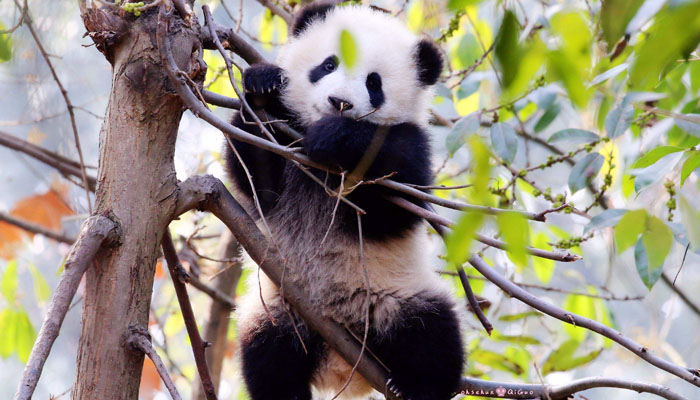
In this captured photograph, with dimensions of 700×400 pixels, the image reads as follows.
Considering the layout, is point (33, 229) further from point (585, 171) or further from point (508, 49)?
point (508, 49)

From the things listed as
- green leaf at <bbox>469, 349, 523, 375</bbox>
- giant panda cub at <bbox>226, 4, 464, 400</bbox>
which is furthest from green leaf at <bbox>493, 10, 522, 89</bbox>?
green leaf at <bbox>469, 349, 523, 375</bbox>

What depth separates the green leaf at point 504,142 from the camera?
285 centimetres

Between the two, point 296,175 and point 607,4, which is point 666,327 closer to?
point 296,175

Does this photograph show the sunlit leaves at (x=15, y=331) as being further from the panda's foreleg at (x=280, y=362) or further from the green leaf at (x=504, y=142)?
the green leaf at (x=504, y=142)

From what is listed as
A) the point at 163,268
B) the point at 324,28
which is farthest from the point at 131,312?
the point at 163,268

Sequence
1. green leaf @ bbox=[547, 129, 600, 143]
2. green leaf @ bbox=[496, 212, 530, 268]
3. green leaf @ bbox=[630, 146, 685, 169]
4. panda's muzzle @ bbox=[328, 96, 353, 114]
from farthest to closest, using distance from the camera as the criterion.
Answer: green leaf @ bbox=[547, 129, 600, 143]
panda's muzzle @ bbox=[328, 96, 353, 114]
green leaf @ bbox=[630, 146, 685, 169]
green leaf @ bbox=[496, 212, 530, 268]

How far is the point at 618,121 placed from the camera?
269 centimetres

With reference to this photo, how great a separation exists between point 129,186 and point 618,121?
74.3 inches

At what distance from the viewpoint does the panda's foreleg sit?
2600 millimetres

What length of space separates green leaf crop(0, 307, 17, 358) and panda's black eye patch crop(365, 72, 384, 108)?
2258mm

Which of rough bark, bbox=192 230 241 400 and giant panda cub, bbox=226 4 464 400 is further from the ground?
rough bark, bbox=192 230 241 400

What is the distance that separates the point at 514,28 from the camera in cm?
78

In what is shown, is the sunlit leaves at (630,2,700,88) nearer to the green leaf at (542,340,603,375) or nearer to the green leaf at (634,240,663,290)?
the green leaf at (634,240,663,290)

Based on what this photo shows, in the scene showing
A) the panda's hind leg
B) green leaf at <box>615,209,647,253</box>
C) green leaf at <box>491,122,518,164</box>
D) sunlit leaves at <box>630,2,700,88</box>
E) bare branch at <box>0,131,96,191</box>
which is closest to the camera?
sunlit leaves at <box>630,2,700,88</box>
